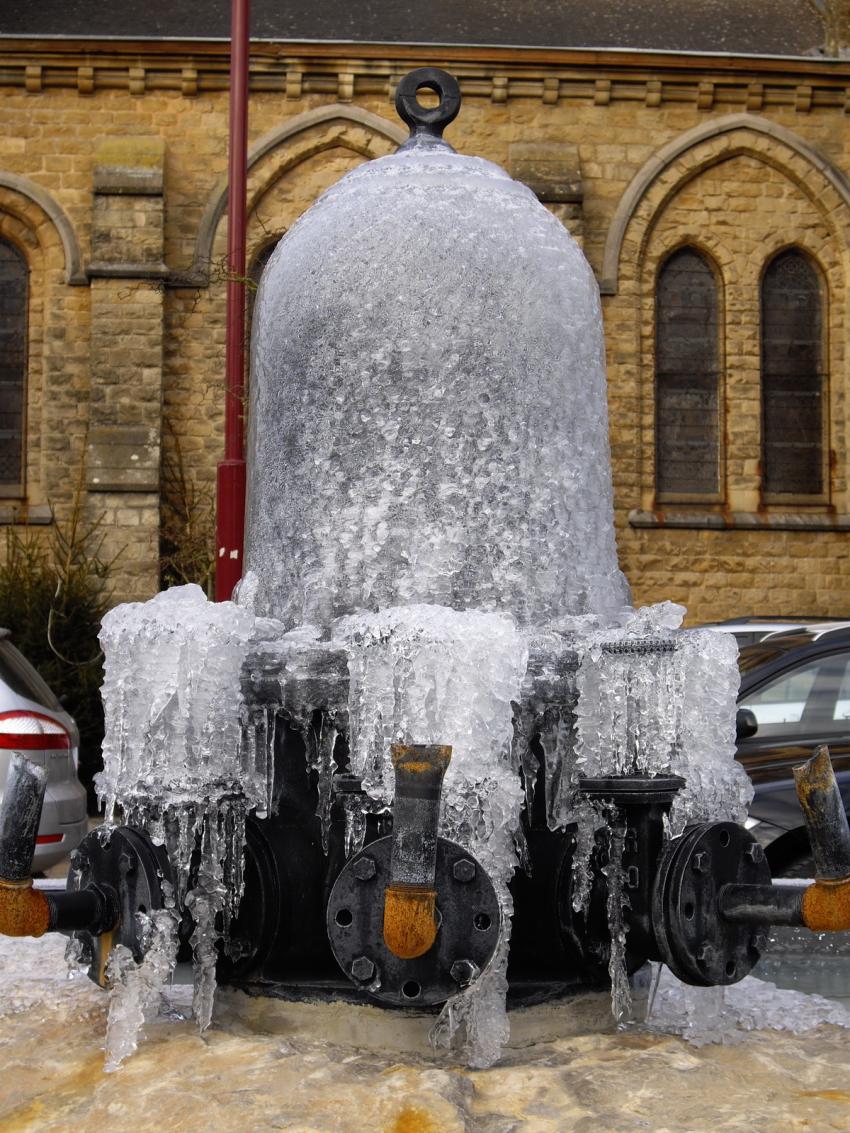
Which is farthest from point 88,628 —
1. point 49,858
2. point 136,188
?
point 49,858

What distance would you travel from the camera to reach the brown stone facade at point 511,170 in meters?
18.6

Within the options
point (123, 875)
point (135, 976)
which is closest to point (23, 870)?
point (123, 875)

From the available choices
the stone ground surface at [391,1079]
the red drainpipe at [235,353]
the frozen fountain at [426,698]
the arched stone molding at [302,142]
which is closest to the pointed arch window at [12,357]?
the arched stone molding at [302,142]

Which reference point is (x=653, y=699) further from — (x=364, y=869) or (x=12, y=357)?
→ (x=12, y=357)

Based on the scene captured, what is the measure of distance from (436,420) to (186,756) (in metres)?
0.93

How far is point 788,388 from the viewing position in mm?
19828

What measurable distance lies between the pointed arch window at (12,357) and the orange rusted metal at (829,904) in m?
17.8

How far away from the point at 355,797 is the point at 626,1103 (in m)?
0.74

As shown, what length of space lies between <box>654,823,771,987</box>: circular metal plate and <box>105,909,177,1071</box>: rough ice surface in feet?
3.07

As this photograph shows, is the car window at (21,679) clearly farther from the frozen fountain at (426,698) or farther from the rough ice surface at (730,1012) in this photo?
the rough ice surface at (730,1012)

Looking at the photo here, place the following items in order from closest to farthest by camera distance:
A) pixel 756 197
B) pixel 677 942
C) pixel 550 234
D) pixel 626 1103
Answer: pixel 626 1103, pixel 677 942, pixel 550 234, pixel 756 197

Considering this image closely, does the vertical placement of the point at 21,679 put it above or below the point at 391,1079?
above

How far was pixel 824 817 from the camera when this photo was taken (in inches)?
101

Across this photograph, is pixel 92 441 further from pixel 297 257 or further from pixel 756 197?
pixel 297 257
